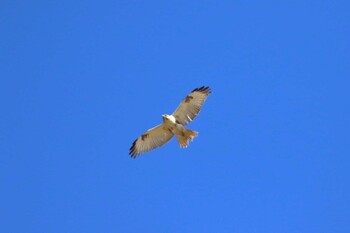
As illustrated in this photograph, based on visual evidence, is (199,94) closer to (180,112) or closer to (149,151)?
(180,112)

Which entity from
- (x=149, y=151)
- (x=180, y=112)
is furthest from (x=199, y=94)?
(x=149, y=151)

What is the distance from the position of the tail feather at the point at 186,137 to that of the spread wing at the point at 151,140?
80cm

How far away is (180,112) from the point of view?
18.4 metres

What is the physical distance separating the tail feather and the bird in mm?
402

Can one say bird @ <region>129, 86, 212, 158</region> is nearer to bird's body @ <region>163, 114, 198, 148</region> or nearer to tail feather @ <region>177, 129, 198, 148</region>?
bird's body @ <region>163, 114, 198, 148</region>

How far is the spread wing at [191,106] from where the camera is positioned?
1822 cm

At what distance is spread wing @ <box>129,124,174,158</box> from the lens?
1828 centimetres

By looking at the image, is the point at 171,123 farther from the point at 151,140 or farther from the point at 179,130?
the point at 151,140

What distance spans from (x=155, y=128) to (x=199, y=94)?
1658 millimetres

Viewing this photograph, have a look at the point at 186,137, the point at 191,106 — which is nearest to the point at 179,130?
the point at 186,137

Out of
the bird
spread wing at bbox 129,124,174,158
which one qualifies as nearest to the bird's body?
the bird

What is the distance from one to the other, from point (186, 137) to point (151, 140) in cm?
155

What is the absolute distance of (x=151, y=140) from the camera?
731 inches

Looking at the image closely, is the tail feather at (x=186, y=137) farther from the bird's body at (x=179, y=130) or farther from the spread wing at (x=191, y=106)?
the spread wing at (x=191, y=106)
